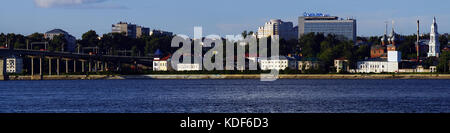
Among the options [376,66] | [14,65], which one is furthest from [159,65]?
[376,66]

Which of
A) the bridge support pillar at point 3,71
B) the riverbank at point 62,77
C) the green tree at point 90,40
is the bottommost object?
the riverbank at point 62,77

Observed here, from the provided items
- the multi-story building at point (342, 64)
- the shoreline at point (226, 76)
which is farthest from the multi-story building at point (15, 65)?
the multi-story building at point (342, 64)

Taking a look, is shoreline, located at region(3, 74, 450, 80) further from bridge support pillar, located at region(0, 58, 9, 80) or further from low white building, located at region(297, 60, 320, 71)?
low white building, located at region(297, 60, 320, 71)

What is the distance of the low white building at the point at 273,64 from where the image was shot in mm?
129750

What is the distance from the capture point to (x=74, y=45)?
188 meters

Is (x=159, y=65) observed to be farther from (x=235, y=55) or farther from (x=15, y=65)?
(x=15, y=65)

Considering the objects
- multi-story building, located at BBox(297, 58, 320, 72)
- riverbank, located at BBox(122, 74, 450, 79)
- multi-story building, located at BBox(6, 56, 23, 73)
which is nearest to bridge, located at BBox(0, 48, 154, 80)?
multi-story building, located at BBox(6, 56, 23, 73)

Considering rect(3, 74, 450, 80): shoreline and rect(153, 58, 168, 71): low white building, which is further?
rect(153, 58, 168, 71): low white building

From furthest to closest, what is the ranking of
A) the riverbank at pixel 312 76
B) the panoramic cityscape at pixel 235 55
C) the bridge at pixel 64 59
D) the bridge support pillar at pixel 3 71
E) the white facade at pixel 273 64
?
the white facade at pixel 273 64 < the panoramic cityscape at pixel 235 55 < the bridge at pixel 64 59 < the bridge support pillar at pixel 3 71 < the riverbank at pixel 312 76

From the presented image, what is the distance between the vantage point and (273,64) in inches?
5167

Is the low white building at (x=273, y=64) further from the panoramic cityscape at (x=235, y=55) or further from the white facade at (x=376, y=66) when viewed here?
the white facade at (x=376, y=66)

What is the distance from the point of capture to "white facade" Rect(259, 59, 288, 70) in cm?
12975
